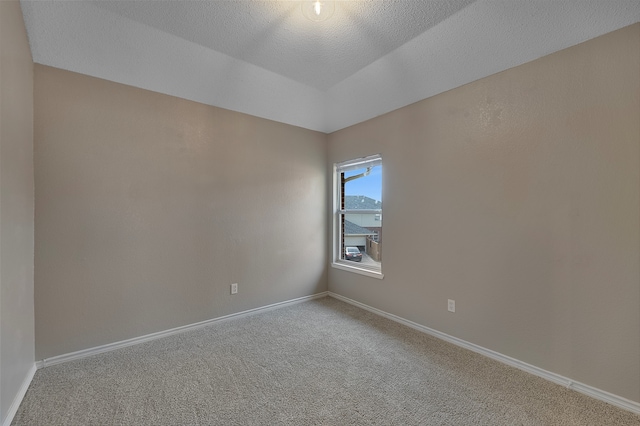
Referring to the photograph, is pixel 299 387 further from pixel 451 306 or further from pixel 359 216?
pixel 359 216

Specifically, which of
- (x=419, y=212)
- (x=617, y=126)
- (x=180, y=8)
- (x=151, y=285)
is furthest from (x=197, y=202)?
(x=617, y=126)

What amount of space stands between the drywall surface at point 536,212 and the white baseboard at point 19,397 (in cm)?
304

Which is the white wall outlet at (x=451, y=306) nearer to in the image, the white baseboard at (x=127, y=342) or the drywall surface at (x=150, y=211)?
the drywall surface at (x=150, y=211)

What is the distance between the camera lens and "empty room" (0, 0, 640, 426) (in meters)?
1.66

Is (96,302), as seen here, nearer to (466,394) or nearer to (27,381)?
(27,381)

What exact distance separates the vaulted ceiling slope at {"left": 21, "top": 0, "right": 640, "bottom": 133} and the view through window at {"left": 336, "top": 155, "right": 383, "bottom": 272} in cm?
90

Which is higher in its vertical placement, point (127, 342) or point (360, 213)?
point (360, 213)

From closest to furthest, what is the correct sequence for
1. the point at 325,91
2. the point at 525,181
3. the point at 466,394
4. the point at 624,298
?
the point at 624,298 → the point at 466,394 → the point at 525,181 → the point at 325,91

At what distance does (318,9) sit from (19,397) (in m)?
3.21

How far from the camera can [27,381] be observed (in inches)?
72.4

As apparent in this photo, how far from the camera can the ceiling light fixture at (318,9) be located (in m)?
1.80

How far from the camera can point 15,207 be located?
65.1 inches

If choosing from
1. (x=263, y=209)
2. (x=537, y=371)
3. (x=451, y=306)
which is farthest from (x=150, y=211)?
(x=537, y=371)

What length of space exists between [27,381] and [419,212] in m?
3.44
